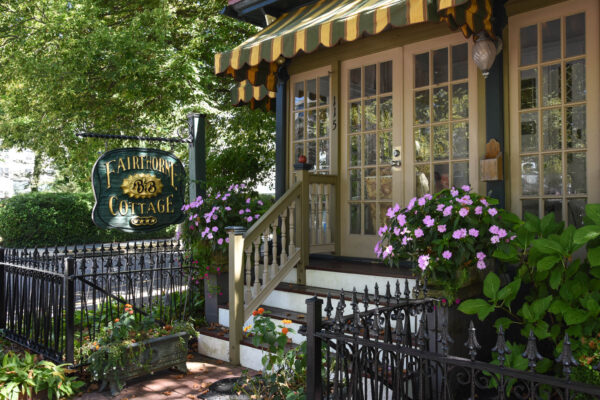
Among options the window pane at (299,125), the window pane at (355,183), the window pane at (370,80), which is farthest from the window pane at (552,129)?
the window pane at (299,125)

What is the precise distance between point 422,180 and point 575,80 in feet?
5.77

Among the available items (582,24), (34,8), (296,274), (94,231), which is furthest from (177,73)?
(94,231)

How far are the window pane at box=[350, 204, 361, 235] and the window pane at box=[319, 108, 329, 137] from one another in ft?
3.55

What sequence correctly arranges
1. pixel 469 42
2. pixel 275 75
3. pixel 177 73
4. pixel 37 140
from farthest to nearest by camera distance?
1. pixel 37 140
2. pixel 177 73
3. pixel 275 75
4. pixel 469 42

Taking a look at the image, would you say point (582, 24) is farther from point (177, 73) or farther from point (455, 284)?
point (177, 73)

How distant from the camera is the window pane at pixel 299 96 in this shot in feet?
21.6

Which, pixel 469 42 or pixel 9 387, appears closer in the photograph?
pixel 9 387

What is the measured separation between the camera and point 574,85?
4293mm

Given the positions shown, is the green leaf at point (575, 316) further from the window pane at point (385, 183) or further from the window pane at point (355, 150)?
the window pane at point (355, 150)

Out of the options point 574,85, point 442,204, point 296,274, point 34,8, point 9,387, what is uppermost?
point 34,8

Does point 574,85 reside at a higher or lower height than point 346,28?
lower

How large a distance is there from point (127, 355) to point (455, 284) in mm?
2828

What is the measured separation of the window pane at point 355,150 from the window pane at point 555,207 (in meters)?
2.25

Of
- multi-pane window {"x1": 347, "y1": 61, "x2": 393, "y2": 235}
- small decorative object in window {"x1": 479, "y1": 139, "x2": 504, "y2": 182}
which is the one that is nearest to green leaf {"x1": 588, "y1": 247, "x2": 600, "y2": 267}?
small decorative object in window {"x1": 479, "y1": 139, "x2": 504, "y2": 182}
